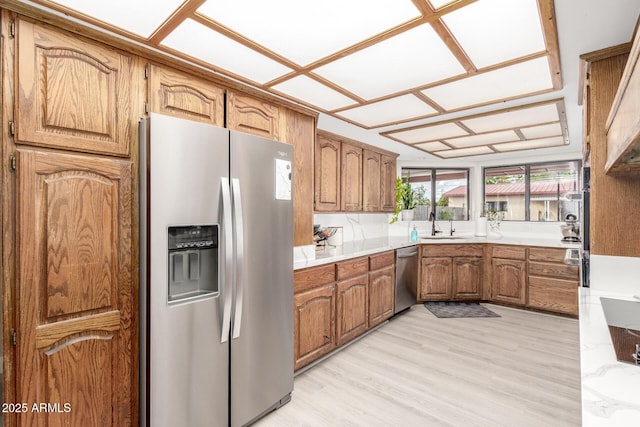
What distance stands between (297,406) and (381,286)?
166 cm

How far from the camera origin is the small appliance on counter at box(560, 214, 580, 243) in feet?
13.7

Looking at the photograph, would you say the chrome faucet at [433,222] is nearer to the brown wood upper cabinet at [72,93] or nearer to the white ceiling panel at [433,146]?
the white ceiling panel at [433,146]

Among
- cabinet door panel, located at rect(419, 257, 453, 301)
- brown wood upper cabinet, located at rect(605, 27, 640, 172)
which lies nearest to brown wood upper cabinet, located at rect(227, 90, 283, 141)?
brown wood upper cabinet, located at rect(605, 27, 640, 172)

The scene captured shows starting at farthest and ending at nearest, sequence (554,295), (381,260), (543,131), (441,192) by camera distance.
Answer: (441,192) < (554,295) < (381,260) < (543,131)

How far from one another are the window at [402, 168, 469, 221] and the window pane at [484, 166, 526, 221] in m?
0.33

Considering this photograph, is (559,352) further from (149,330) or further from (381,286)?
(149,330)

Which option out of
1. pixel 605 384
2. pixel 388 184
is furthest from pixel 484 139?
pixel 605 384

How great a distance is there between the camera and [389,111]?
2.77 metres

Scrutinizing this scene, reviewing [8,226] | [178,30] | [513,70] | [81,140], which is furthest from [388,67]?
[8,226]

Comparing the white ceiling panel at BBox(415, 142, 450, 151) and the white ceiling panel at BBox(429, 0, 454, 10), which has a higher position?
the white ceiling panel at BBox(429, 0, 454, 10)

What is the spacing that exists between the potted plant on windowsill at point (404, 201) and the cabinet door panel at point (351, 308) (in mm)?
A: 1914

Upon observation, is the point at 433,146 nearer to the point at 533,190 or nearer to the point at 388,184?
the point at 388,184

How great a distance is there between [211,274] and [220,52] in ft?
4.03

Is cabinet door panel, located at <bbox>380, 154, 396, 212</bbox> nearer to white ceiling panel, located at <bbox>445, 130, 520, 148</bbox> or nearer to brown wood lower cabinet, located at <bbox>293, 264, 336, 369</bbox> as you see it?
white ceiling panel, located at <bbox>445, 130, 520, 148</bbox>
